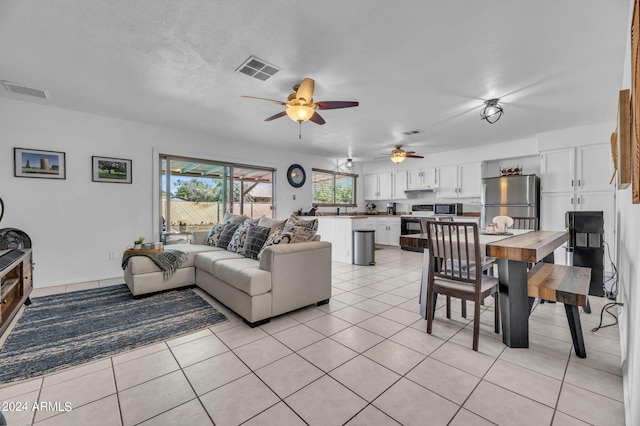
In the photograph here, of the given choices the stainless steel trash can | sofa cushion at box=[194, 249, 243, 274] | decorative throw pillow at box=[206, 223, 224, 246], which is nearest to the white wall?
decorative throw pillow at box=[206, 223, 224, 246]

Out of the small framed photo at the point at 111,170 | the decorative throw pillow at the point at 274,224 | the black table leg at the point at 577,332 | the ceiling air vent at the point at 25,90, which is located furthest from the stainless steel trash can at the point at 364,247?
the ceiling air vent at the point at 25,90

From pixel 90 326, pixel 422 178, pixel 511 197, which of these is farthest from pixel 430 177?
pixel 90 326

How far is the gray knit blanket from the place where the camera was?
131 inches

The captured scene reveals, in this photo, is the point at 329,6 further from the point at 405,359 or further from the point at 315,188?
the point at 315,188

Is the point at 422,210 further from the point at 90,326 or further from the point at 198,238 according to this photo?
the point at 90,326

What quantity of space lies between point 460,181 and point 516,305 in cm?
495

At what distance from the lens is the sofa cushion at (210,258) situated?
10.4ft

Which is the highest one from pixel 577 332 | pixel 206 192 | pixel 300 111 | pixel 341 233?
pixel 300 111

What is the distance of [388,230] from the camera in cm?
750

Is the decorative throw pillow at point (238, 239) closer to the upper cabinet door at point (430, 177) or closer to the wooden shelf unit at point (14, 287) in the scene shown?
the wooden shelf unit at point (14, 287)

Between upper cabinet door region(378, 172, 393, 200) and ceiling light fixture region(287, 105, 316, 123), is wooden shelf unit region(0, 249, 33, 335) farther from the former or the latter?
upper cabinet door region(378, 172, 393, 200)

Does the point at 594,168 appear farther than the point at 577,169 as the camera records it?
No

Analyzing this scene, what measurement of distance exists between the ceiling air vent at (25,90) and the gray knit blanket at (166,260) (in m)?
2.17

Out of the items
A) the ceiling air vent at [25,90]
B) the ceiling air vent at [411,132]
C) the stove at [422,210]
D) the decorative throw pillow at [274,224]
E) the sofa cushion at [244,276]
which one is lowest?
the sofa cushion at [244,276]
